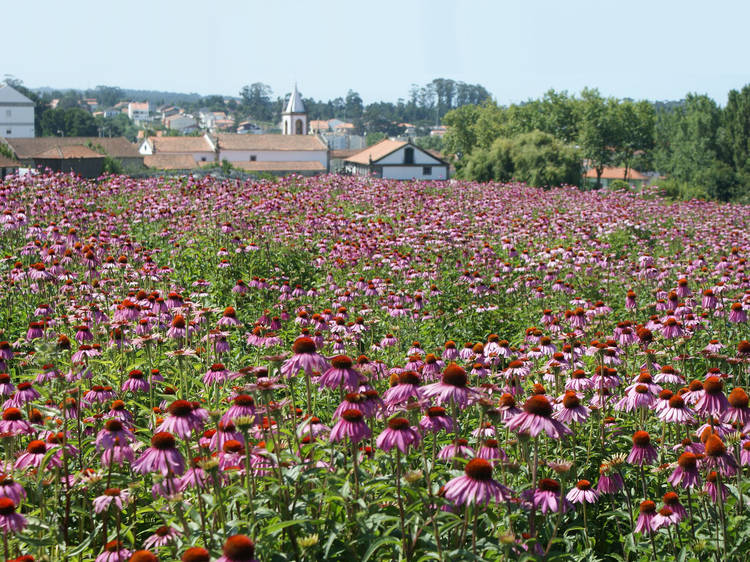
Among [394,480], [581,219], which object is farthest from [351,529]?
[581,219]

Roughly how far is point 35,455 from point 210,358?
319cm

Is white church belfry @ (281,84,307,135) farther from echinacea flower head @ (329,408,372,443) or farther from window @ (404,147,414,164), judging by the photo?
echinacea flower head @ (329,408,372,443)

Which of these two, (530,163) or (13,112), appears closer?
(530,163)

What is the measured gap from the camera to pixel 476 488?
3.07m

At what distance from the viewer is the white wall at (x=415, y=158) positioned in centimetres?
7956

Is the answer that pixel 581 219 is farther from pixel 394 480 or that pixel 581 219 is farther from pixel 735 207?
pixel 394 480

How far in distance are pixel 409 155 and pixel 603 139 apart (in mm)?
23395

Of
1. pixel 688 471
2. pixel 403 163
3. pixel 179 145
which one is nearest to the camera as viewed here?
pixel 688 471

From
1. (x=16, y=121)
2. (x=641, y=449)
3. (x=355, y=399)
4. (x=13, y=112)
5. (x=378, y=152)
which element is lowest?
(x=641, y=449)

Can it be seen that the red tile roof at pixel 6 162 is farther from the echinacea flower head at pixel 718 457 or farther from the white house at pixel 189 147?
the white house at pixel 189 147

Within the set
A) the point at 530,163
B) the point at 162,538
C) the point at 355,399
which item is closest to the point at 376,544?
the point at 355,399

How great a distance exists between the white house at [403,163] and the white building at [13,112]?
68505 millimetres

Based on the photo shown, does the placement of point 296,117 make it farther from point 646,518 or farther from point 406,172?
point 646,518

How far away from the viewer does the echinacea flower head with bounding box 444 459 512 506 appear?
3.05m
